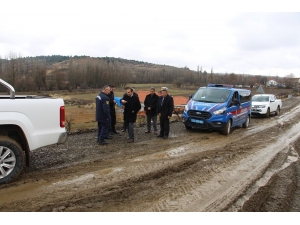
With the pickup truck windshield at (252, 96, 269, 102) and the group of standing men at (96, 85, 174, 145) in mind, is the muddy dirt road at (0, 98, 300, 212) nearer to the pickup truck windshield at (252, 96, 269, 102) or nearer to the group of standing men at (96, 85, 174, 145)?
the group of standing men at (96, 85, 174, 145)

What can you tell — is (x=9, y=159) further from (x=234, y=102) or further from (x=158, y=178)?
(x=234, y=102)

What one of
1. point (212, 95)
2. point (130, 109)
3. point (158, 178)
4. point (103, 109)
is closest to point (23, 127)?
point (158, 178)

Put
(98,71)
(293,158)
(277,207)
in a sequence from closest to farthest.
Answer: (277,207), (293,158), (98,71)

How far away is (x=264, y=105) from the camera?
1669 centimetres

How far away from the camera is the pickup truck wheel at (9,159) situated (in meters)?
4.48

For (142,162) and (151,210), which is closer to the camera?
(151,210)

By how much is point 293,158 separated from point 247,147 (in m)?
1.42

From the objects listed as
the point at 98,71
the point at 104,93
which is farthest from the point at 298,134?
the point at 98,71

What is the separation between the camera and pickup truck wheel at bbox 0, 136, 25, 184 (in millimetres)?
4480

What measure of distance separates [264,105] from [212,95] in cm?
766

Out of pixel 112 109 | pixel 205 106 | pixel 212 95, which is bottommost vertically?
pixel 112 109

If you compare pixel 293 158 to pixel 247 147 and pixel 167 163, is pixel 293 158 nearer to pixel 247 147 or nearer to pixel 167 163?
pixel 247 147

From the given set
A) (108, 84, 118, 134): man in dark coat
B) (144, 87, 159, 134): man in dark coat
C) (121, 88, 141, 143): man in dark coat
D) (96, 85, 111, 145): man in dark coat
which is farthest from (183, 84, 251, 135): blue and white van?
(96, 85, 111, 145): man in dark coat

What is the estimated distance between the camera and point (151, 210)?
3.70 meters
